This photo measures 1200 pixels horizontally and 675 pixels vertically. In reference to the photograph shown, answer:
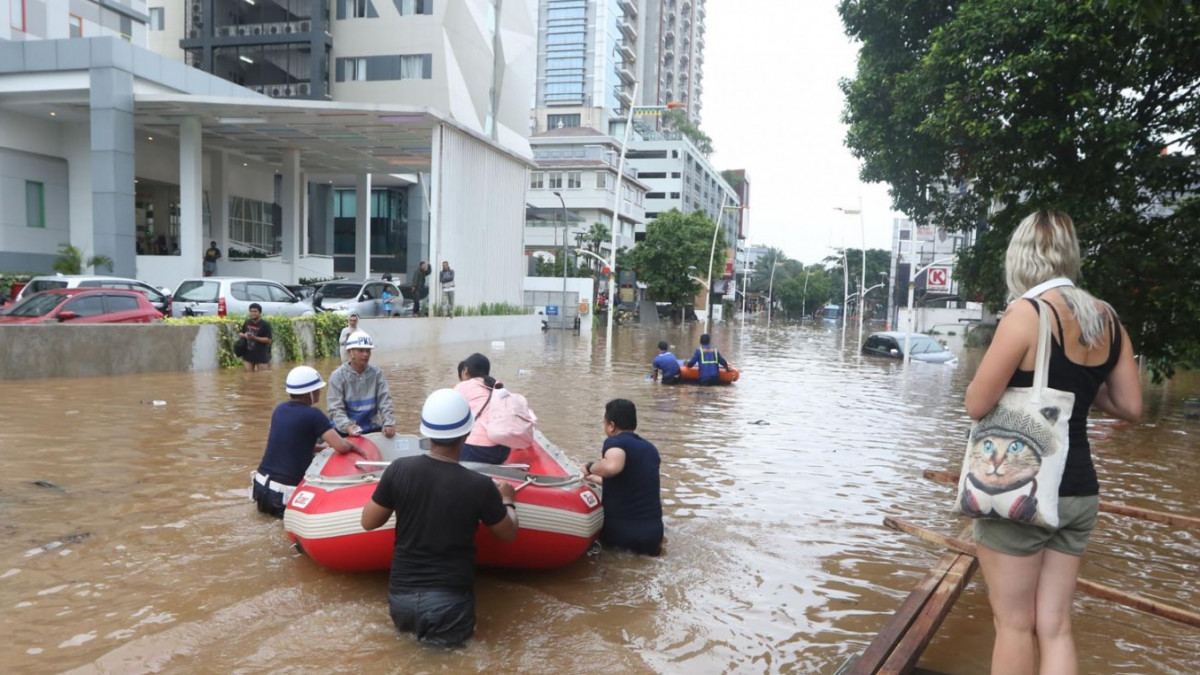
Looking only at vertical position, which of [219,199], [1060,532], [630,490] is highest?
[219,199]

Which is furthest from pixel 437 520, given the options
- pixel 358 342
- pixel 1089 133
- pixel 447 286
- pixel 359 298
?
pixel 447 286

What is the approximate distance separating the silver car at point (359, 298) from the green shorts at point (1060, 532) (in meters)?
23.1

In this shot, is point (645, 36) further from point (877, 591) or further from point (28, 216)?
point (877, 591)

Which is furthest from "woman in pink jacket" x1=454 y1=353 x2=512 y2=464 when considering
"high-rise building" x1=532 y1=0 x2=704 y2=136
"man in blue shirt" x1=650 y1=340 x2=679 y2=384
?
"high-rise building" x1=532 y1=0 x2=704 y2=136

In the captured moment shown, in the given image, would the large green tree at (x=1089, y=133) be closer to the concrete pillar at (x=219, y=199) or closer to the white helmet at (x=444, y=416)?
the white helmet at (x=444, y=416)

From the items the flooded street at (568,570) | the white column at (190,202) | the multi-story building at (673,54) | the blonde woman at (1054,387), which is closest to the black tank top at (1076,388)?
the blonde woman at (1054,387)

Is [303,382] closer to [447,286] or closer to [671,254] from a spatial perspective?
[447,286]

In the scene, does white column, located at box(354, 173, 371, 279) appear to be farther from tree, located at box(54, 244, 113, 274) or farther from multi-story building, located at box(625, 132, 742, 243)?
multi-story building, located at box(625, 132, 742, 243)

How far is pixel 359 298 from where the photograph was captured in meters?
25.7

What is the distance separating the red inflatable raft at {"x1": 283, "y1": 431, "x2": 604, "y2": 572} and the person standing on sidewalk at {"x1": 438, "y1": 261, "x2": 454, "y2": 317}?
21.7m

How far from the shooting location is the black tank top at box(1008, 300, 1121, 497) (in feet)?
9.78

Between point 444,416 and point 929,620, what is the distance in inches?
102

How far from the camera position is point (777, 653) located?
4867mm

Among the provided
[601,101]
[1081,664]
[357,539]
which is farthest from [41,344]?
[601,101]
